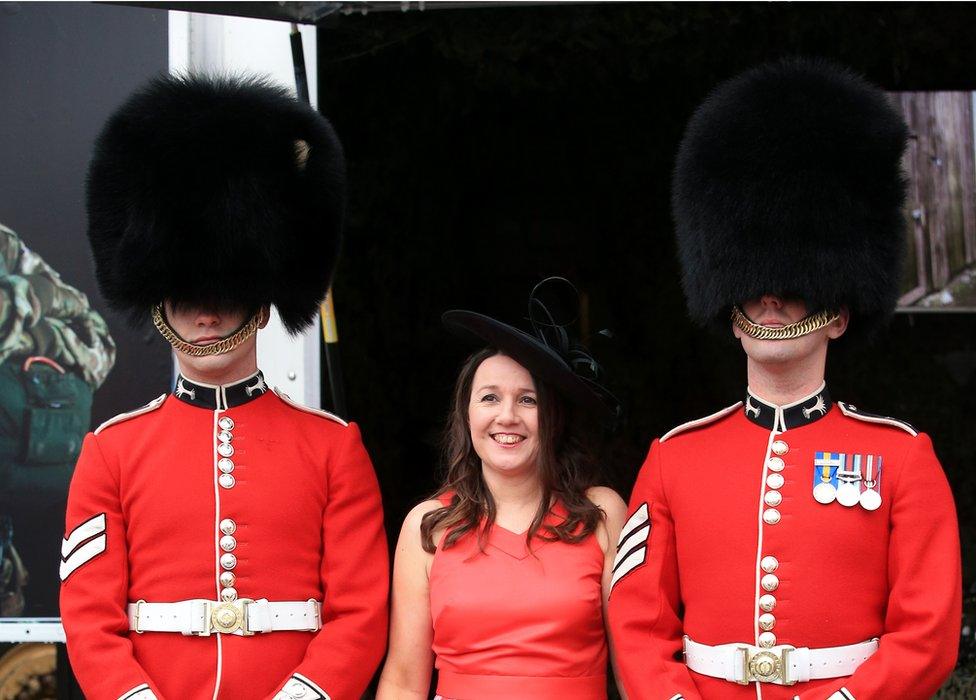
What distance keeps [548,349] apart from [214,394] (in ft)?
2.65

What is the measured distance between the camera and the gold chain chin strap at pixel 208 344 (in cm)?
308

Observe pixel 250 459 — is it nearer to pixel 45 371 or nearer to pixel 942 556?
pixel 45 371

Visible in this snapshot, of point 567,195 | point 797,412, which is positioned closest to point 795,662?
point 797,412

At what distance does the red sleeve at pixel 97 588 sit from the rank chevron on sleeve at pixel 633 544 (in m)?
1.07

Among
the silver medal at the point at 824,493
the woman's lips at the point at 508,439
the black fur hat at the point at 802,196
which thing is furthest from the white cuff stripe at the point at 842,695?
the woman's lips at the point at 508,439

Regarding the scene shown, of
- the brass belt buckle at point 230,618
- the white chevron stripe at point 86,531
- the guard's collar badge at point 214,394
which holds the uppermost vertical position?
the guard's collar badge at point 214,394

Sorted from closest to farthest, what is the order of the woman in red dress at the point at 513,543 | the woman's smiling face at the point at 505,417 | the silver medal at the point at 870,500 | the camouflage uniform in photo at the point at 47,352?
the silver medal at the point at 870,500 < the woman in red dress at the point at 513,543 < the woman's smiling face at the point at 505,417 < the camouflage uniform in photo at the point at 47,352

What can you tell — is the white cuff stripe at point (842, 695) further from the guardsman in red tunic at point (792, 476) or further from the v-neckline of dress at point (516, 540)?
the v-neckline of dress at point (516, 540)

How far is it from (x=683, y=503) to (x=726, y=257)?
0.57 meters

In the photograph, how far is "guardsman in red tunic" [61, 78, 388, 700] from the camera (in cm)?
298

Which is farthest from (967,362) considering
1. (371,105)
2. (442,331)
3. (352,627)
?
(352,627)

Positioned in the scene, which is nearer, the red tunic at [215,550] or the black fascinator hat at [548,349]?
the red tunic at [215,550]

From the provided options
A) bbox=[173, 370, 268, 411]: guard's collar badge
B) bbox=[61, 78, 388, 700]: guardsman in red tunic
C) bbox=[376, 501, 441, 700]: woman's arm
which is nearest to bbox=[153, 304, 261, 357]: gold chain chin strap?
bbox=[61, 78, 388, 700]: guardsman in red tunic

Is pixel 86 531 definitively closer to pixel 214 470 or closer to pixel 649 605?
pixel 214 470
